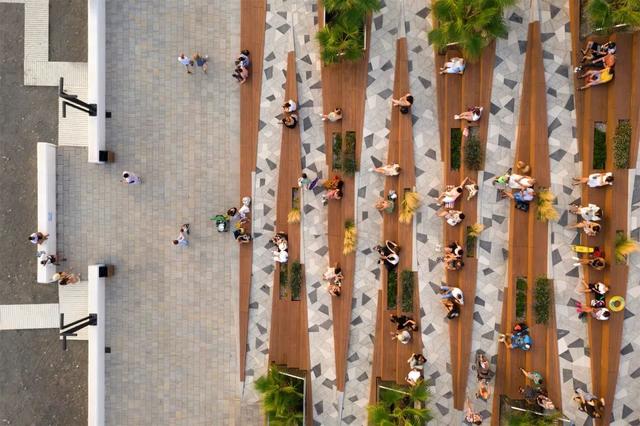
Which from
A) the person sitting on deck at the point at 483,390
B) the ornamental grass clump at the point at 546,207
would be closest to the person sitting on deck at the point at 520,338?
the person sitting on deck at the point at 483,390

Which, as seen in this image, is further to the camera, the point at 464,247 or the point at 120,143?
the point at 120,143

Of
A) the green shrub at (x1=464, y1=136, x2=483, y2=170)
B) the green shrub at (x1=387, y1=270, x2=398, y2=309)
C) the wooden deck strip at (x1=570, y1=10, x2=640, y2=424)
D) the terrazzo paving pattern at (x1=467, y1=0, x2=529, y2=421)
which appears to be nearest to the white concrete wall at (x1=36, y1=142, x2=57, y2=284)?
the green shrub at (x1=387, y1=270, x2=398, y2=309)

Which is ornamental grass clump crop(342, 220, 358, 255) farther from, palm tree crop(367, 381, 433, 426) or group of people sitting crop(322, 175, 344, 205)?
palm tree crop(367, 381, 433, 426)

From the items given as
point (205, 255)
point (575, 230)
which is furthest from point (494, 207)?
point (205, 255)

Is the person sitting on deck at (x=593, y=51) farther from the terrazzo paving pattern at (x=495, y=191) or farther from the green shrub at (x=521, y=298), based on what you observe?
the green shrub at (x=521, y=298)

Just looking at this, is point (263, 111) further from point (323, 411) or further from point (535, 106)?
point (323, 411)
